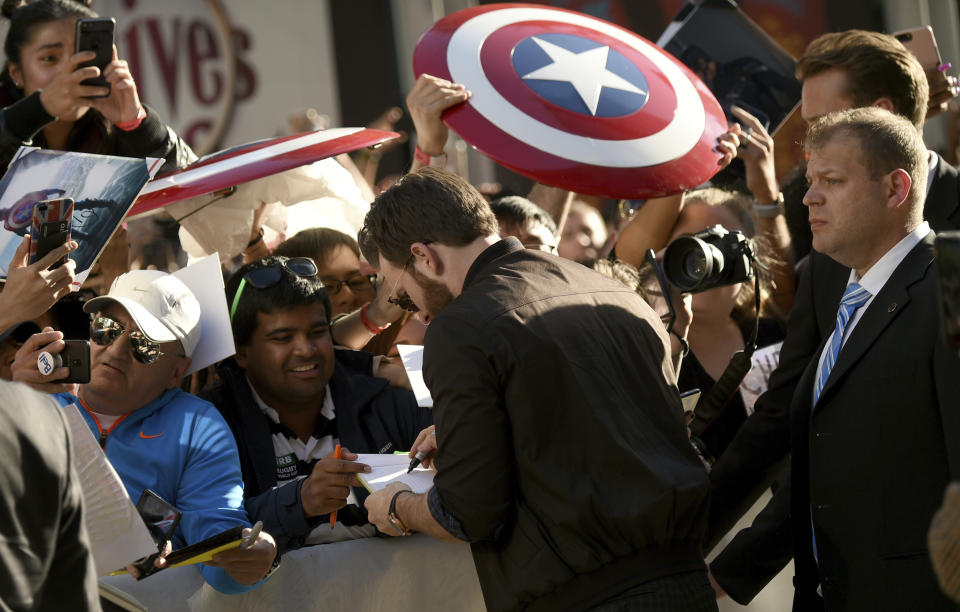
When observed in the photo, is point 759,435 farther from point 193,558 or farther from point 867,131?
point 193,558

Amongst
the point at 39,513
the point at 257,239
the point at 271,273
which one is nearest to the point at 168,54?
the point at 257,239

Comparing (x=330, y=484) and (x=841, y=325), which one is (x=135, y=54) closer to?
(x=330, y=484)

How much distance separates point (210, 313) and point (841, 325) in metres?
1.65

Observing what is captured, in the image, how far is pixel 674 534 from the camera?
2432 millimetres

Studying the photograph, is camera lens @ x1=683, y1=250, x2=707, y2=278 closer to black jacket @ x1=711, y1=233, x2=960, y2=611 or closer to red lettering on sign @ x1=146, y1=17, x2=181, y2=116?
black jacket @ x1=711, y1=233, x2=960, y2=611

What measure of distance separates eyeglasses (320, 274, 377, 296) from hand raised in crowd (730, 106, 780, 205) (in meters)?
1.39

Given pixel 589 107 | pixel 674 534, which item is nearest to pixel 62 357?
pixel 674 534

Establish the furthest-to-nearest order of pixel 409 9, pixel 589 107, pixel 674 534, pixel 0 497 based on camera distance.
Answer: pixel 409 9 < pixel 589 107 < pixel 674 534 < pixel 0 497

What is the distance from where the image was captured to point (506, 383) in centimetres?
238

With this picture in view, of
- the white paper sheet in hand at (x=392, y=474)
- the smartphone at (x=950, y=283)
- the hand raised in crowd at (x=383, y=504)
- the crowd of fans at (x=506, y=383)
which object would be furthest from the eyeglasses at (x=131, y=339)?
the smartphone at (x=950, y=283)

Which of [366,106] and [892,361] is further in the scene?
[366,106]

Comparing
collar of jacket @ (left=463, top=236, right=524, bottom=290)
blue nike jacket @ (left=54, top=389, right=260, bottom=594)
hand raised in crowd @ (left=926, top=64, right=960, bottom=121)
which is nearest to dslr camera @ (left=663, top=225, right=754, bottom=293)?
collar of jacket @ (left=463, top=236, right=524, bottom=290)

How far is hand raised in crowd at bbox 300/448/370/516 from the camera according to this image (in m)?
2.81

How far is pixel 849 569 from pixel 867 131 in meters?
0.99
